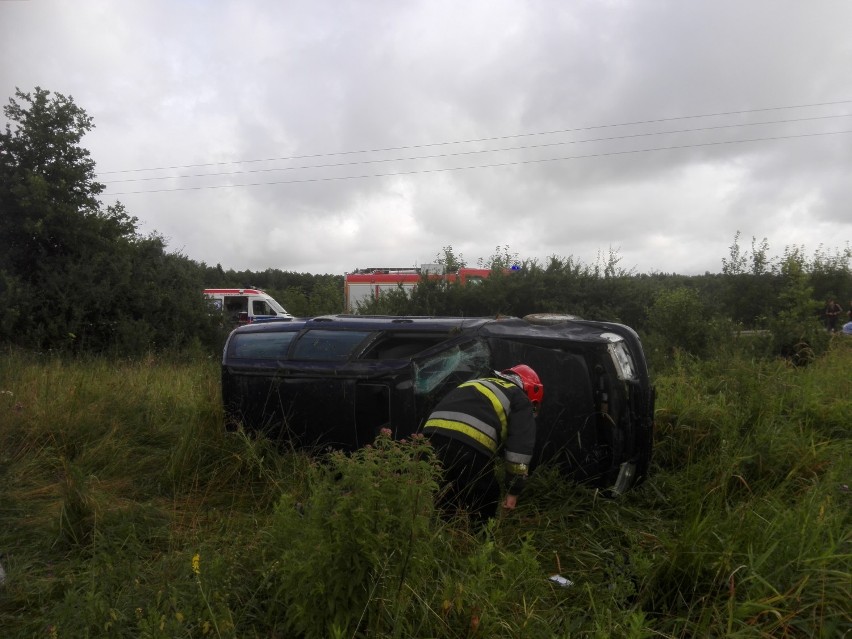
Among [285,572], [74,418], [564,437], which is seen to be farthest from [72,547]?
[564,437]

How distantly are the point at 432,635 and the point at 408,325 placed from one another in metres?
3.13

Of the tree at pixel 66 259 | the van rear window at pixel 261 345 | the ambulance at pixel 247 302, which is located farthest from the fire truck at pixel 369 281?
the van rear window at pixel 261 345

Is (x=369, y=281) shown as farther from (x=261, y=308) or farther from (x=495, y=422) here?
(x=495, y=422)

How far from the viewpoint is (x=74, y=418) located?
20.1 ft

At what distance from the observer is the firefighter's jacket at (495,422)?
3.65 m

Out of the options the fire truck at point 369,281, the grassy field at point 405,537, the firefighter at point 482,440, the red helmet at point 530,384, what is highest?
the fire truck at point 369,281

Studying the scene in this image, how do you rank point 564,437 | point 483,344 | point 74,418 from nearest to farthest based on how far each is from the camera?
point 564,437
point 483,344
point 74,418

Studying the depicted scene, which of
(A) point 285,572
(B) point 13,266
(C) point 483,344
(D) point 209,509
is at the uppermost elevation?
(B) point 13,266

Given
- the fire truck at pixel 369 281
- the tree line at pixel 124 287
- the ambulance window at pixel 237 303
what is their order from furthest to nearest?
the ambulance window at pixel 237 303
the fire truck at pixel 369 281
the tree line at pixel 124 287

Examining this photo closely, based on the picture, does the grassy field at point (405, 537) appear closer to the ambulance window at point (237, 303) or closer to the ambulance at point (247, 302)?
the ambulance at point (247, 302)

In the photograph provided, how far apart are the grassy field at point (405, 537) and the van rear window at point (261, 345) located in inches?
23.8

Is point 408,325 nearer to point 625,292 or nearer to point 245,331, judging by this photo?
point 245,331

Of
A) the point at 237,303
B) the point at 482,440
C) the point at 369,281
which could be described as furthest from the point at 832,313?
the point at 482,440

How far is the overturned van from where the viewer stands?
4.47 m
